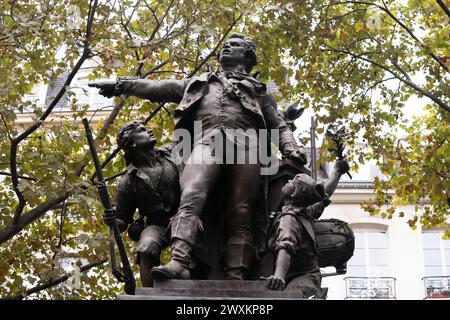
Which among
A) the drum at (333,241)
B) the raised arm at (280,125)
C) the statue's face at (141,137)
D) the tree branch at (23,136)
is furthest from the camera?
the tree branch at (23,136)

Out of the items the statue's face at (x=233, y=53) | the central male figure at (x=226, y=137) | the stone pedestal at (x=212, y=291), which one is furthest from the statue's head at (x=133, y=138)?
the stone pedestal at (x=212, y=291)

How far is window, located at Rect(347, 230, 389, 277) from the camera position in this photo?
25.9 meters

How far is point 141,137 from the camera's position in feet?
23.6

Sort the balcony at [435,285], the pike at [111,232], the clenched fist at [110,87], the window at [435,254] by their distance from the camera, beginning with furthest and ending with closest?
1. the window at [435,254]
2. the balcony at [435,285]
3. the clenched fist at [110,87]
4. the pike at [111,232]

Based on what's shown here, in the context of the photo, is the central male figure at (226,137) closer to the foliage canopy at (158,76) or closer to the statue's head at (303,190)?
the statue's head at (303,190)

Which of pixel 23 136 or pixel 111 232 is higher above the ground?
pixel 23 136

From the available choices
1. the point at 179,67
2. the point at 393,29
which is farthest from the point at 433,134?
the point at 179,67

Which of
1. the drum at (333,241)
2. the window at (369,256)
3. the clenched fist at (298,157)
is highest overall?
the window at (369,256)

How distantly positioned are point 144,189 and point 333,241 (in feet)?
5.71

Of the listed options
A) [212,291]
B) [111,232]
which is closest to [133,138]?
[111,232]

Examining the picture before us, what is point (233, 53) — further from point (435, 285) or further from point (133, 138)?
point (435, 285)

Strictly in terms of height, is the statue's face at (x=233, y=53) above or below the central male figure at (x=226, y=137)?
above

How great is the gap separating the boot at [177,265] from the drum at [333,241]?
4.40 feet

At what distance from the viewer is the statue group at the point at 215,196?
686 cm
